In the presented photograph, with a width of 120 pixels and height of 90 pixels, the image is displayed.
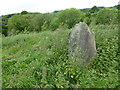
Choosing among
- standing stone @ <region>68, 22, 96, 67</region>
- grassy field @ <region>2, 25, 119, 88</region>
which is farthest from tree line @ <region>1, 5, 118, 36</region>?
standing stone @ <region>68, 22, 96, 67</region>

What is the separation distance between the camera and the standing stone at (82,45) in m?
4.03

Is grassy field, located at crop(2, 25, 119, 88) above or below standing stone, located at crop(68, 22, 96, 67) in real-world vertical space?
below

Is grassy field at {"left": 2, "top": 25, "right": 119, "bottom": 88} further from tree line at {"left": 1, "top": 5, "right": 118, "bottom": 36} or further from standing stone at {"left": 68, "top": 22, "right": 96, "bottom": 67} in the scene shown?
tree line at {"left": 1, "top": 5, "right": 118, "bottom": 36}

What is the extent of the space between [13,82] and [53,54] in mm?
1658

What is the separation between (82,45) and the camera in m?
4.26

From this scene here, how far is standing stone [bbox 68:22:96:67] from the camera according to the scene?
403 cm

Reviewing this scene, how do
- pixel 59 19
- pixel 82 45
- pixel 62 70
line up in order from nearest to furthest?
pixel 62 70 < pixel 82 45 < pixel 59 19

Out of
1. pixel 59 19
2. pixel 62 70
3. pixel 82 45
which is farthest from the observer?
pixel 59 19

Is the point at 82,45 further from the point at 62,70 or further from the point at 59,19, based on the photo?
the point at 59,19

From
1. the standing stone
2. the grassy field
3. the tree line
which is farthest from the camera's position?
the tree line

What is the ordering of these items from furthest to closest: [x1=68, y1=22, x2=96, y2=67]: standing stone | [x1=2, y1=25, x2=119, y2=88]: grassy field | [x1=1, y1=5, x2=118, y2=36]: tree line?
1. [x1=1, y1=5, x2=118, y2=36]: tree line
2. [x1=68, y1=22, x2=96, y2=67]: standing stone
3. [x1=2, y1=25, x2=119, y2=88]: grassy field

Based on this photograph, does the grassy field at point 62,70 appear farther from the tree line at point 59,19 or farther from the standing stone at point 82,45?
the tree line at point 59,19

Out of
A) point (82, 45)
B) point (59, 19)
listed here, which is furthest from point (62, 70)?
point (59, 19)

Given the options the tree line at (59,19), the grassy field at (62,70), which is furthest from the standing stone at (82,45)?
the tree line at (59,19)
